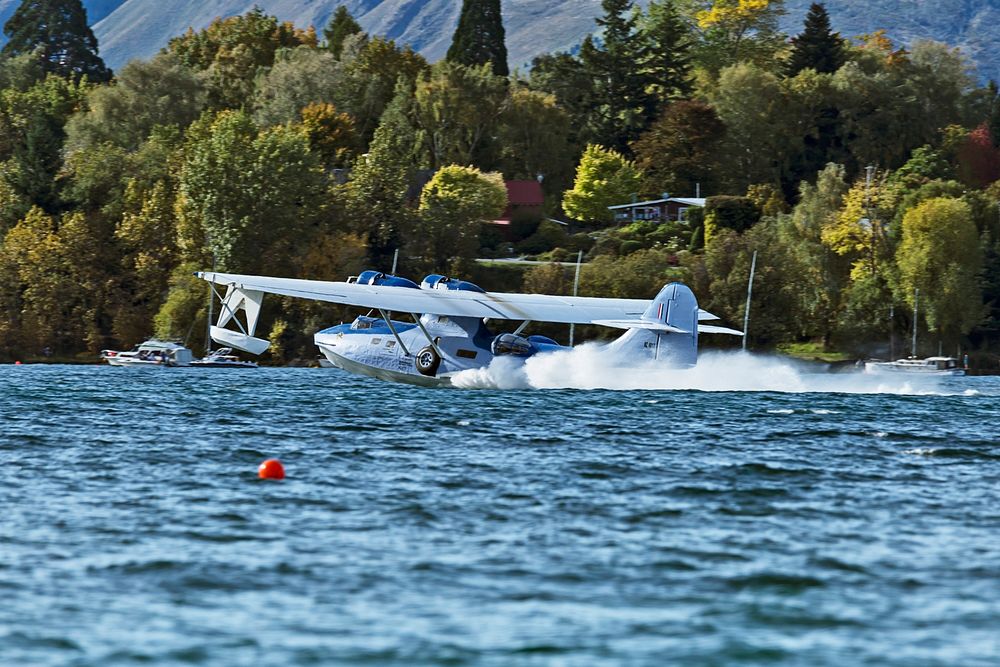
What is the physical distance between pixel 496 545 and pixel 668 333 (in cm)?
2485

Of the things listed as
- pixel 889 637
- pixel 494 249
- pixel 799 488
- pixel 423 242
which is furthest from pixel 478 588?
pixel 494 249

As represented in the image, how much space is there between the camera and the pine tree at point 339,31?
13400cm

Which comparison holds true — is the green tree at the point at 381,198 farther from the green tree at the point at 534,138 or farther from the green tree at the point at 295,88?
the green tree at the point at 534,138

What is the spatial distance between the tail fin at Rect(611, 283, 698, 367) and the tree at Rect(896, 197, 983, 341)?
43664mm

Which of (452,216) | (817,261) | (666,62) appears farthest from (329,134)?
(817,261)

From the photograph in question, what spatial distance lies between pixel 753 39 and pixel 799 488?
120 metres

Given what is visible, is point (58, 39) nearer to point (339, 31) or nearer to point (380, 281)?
point (339, 31)

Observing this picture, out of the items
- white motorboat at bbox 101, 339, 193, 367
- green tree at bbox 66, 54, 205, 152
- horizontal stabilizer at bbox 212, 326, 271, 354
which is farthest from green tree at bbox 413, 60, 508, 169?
horizontal stabilizer at bbox 212, 326, 271, 354

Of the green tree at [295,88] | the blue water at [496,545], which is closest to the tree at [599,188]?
the green tree at [295,88]

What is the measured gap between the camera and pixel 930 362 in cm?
7988

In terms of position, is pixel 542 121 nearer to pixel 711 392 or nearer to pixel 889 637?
pixel 711 392

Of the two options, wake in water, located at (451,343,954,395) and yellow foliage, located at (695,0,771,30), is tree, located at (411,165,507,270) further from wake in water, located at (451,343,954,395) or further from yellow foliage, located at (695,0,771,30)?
yellow foliage, located at (695,0,771,30)

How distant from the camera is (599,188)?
347 feet

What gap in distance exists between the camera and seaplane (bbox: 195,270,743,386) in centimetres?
4175
